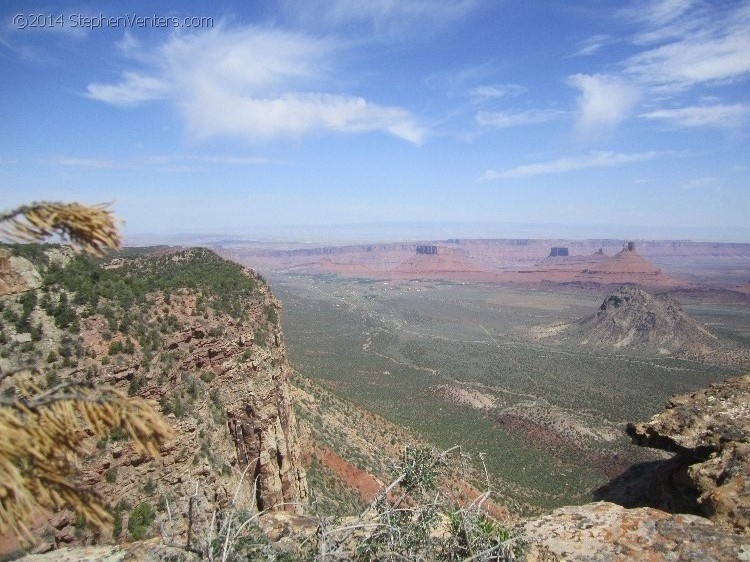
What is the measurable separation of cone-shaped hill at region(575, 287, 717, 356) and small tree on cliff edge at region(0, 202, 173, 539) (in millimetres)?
88193

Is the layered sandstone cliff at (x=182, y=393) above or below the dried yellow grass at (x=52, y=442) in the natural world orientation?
below

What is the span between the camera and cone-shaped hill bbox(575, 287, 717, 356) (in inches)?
3059

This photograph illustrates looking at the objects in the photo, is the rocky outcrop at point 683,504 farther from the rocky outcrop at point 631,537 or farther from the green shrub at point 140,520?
the green shrub at point 140,520

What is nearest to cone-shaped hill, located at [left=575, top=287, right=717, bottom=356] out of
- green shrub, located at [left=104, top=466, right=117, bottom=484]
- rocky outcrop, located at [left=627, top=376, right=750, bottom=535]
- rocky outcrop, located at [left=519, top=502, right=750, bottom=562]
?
rocky outcrop, located at [left=627, top=376, right=750, bottom=535]

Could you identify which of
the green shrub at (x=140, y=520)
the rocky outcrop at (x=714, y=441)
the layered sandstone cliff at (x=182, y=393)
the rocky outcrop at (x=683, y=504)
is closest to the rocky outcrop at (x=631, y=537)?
the rocky outcrop at (x=683, y=504)

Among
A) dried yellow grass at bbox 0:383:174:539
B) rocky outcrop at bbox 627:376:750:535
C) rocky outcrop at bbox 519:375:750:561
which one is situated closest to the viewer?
dried yellow grass at bbox 0:383:174:539

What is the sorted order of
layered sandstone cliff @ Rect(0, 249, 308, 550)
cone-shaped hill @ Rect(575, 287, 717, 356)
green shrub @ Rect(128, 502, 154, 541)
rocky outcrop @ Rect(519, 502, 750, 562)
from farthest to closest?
cone-shaped hill @ Rect(575, 287, 717, 356)
layered sandstone cliff @ Rect(0, 249, 308, 550)
green shrub @ Rect(128, 502, 154, 541)
rocky outcrop @ Rect(519, 502, 750, 562)

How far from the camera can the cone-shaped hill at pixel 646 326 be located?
7769 cm

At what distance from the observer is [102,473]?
10.1 m

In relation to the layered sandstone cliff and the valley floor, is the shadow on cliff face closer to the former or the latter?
the valley floor

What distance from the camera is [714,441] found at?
9281 millimetres

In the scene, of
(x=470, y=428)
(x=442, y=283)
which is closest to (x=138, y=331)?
(x=470, y=428)

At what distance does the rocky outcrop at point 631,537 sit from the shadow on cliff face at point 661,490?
2091mm

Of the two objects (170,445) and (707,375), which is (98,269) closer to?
(170,445)
